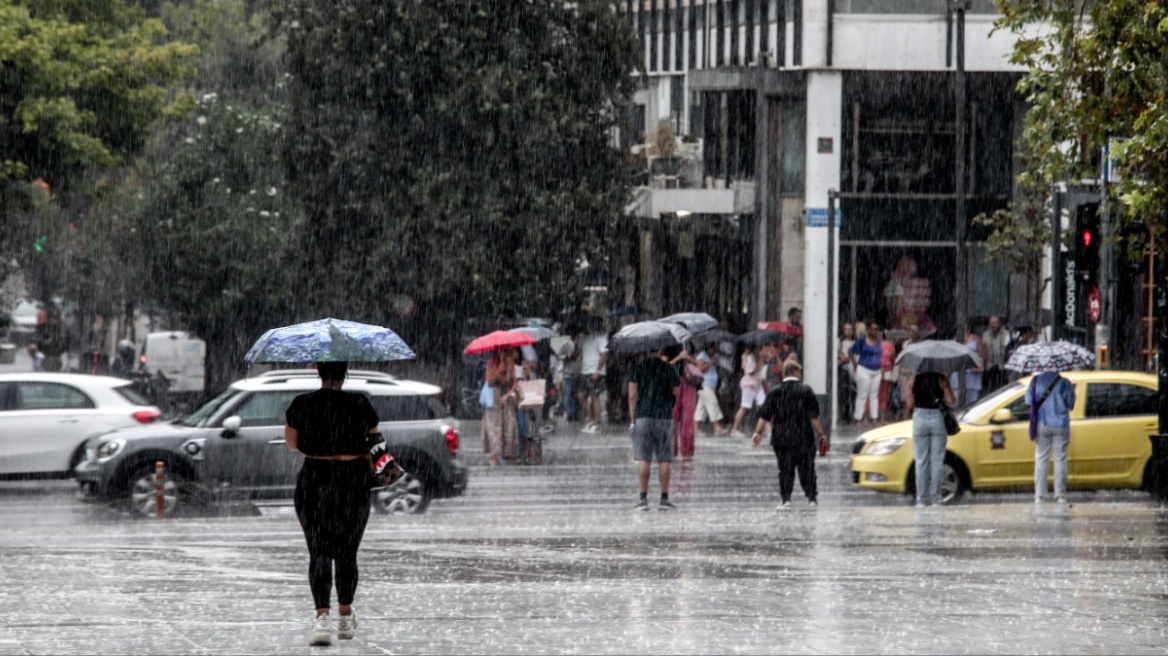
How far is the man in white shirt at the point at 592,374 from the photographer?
35.6 m

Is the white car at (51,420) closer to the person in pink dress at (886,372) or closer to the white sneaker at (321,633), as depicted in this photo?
the white sneaker at (321,633)

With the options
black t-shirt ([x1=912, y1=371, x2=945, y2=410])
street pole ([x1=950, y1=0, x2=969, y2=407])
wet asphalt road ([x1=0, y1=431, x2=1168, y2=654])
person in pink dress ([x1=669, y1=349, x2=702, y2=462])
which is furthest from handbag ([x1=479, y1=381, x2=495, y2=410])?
street pole ([x1=950, y1=0, x2=969, y2=407])

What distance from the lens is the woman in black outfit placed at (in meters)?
10.6

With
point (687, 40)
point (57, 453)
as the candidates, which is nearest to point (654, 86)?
point (687, 40)

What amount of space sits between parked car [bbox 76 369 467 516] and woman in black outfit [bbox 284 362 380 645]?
399 inches

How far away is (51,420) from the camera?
2330cm

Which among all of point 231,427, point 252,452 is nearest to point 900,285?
point 252,452

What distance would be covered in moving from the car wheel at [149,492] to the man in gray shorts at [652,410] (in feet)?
15.4

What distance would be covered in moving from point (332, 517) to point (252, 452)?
10.5m

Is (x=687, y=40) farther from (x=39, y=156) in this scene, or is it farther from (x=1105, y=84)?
(x=1105, y=84)

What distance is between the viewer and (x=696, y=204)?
4284 centimetres

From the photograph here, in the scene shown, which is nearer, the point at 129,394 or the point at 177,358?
the point at 129,394

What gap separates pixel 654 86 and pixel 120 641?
41.9m

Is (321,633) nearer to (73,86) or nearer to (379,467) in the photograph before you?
(379,467)
